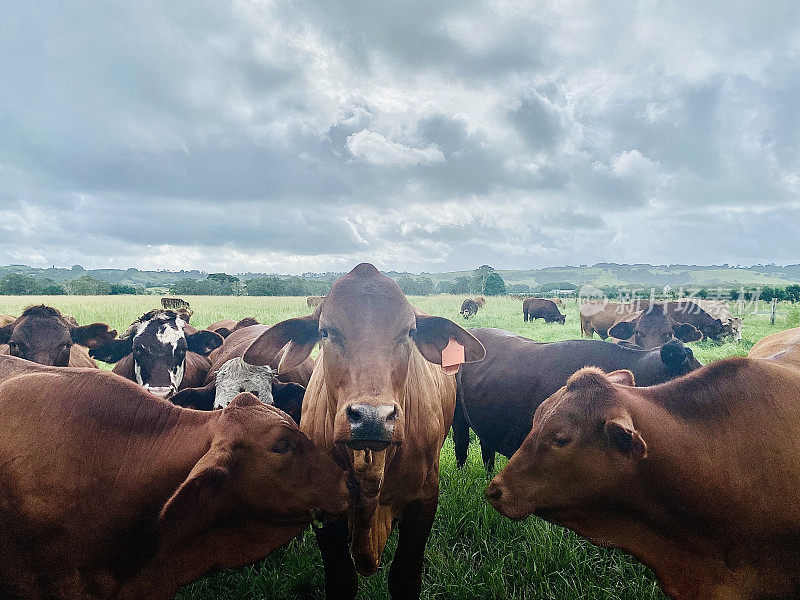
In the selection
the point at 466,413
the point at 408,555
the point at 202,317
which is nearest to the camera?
the point at 408,555

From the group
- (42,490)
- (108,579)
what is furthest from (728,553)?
(42,490)

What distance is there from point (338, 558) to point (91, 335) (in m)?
6.37

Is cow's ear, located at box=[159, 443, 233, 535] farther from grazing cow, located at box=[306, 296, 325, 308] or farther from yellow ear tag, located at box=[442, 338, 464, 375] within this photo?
yellow ear tag, located at box=[442, 338, 464, 375]

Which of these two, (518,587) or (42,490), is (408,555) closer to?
(518,587)

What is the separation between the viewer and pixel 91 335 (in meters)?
7.95

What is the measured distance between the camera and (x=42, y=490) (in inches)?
110

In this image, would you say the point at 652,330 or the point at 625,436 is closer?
the point at 625,436

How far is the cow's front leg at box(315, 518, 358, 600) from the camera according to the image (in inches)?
145

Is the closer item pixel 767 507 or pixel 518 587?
pixel 767 507

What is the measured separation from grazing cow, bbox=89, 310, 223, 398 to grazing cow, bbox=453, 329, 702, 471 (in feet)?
14.0

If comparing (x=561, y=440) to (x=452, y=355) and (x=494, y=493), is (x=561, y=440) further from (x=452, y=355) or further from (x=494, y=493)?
(x=452, y=355)

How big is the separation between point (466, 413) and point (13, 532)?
5.17 meters

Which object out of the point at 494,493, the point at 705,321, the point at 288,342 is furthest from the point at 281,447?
the point at 705,321

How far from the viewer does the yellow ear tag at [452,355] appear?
3891mm
